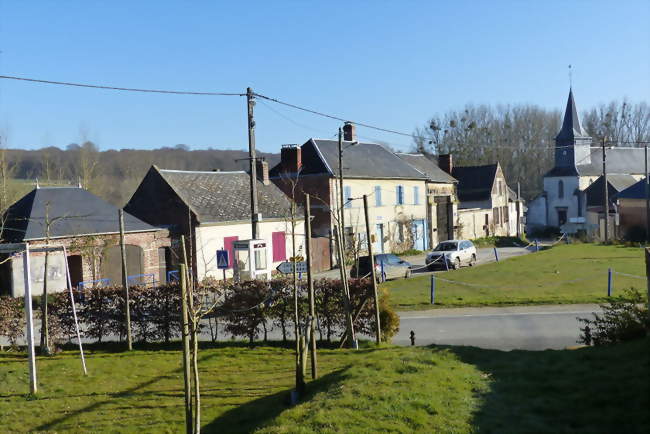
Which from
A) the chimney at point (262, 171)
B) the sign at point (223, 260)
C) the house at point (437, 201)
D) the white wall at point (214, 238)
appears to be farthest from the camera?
the house at point (437, 201)

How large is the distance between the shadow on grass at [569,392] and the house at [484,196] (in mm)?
45782

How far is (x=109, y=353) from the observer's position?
1454 centimetres

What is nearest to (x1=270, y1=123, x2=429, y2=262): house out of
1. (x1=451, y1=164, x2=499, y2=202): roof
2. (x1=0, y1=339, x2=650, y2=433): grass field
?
(x1=451, y1=164, x2=499, y2=202): roof

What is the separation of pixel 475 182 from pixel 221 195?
3332 centimetres

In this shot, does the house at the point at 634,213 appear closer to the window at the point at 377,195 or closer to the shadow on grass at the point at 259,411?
the window at the point at 377,195

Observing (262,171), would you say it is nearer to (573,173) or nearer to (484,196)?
(484,196)

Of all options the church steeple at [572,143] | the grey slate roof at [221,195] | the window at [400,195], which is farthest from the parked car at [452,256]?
the church steeple at [572,143]

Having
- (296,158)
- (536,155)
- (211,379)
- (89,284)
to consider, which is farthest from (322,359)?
(536,155)

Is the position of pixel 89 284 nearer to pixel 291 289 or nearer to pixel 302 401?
pixel 291 289

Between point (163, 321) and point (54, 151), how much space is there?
55.8m

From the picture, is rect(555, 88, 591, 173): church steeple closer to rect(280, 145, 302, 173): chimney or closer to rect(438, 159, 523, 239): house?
rect(438, 159, 523, 239): house

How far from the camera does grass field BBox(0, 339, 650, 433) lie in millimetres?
7266

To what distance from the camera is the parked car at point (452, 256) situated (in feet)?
108

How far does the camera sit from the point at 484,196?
191ft
